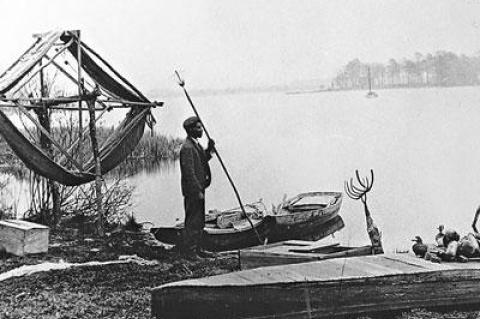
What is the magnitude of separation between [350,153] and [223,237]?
5.51 m

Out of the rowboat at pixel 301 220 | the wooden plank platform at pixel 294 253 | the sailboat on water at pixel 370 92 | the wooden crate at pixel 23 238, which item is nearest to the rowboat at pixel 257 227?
the rowboat at pixel 301 220

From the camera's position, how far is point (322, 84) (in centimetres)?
1232

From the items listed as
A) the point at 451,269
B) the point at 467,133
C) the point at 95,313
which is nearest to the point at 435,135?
the point at 467,133

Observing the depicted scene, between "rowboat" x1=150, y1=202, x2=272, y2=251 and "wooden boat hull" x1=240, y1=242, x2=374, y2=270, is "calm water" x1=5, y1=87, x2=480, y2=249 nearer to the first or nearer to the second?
"rowboat" x1=150, y1=202, x2=272, y2=251

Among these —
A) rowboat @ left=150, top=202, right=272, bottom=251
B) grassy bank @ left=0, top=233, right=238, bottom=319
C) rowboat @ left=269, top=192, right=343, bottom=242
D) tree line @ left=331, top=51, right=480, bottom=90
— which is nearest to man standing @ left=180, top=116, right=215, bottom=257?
grassy bank @ left=0, top=233, right=238, bottom=319

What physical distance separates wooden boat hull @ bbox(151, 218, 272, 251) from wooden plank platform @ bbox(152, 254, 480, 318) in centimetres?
304

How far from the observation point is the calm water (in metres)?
10.9

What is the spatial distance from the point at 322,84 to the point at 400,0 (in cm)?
272

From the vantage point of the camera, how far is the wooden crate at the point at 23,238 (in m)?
6.54

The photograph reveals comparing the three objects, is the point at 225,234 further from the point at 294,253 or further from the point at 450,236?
the point at 450,236

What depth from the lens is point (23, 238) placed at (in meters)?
6.53

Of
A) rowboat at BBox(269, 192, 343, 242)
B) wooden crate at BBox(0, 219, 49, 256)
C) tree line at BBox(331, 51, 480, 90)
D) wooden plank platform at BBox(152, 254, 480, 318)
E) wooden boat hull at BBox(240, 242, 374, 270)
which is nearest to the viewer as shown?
wooden plank platform at BBox(152, 254, 480, 318)

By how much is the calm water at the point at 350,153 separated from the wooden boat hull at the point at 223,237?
2.89 meters

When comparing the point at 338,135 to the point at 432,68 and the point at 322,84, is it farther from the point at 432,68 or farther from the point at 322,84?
the point at 432,68
